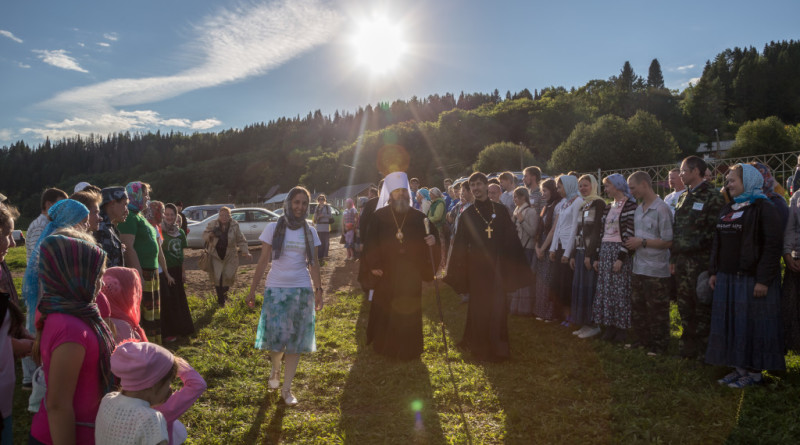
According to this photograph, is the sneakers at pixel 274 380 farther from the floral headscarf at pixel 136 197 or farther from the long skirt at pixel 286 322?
the floral headscarf at pixel 136 197

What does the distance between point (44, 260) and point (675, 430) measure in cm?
428

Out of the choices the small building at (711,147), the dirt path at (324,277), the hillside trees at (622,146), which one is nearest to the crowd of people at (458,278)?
the dirt path at (324,277)

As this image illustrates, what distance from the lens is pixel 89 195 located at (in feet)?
10.9

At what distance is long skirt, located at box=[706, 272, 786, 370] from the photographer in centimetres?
436

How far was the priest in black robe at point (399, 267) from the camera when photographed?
5766 mm

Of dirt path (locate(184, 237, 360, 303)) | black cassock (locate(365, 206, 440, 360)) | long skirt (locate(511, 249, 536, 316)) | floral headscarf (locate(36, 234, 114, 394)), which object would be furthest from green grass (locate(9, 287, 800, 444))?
dirt path (locate(184, 237, 360, 303))

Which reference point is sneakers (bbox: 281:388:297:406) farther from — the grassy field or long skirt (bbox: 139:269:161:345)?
long skirt (bbox: 139:269:161:345)

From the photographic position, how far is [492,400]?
4551mm

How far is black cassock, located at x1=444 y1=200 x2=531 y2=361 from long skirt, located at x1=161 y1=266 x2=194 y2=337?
12.5ft

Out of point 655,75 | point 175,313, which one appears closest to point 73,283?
point 175,313

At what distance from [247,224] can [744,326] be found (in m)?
17.2

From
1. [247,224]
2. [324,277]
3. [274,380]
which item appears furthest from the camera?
[247,224]

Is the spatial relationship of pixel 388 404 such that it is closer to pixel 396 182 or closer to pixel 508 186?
pixel 396 182

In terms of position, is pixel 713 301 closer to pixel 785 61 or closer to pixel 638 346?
pixel 638 346
